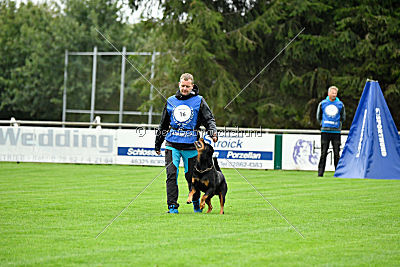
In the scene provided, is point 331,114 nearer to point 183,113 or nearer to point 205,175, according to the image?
point 183,113

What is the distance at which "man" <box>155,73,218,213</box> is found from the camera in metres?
9.47

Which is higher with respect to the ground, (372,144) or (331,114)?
(331,114)

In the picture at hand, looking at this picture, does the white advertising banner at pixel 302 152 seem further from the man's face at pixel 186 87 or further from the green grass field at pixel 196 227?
the man's face at pixel 186 87

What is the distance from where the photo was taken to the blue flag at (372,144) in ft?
52.9

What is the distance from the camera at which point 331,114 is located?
17125mm

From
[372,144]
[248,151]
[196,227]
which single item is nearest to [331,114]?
[372,144]

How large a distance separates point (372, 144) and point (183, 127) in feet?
26.3

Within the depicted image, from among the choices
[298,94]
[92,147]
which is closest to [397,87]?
[298,94]

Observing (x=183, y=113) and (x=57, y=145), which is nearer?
(x=183, y=113)

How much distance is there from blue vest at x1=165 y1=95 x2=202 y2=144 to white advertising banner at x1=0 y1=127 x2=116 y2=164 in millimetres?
12007

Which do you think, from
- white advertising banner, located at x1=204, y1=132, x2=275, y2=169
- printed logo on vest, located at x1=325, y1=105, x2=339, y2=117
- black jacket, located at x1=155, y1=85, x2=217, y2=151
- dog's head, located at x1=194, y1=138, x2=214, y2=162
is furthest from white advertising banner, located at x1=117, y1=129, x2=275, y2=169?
dog's head, located at x1=194, y1=138, x2=214, y2=162

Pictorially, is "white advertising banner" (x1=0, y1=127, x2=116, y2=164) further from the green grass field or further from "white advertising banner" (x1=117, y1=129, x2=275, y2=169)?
the green grass field

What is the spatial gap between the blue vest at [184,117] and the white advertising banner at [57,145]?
12007 mm

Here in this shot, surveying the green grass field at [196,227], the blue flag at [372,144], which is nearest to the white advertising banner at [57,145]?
the green grass field at [196,227]
